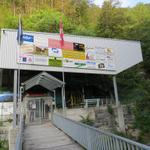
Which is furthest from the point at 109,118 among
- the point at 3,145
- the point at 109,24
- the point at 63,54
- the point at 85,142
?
the point at 109,24

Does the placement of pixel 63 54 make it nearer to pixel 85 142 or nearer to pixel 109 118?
pixel 109 118

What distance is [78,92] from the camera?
996 inches

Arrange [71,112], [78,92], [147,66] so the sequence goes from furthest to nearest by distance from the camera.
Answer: [147,66]
[78,92]
[71,112]

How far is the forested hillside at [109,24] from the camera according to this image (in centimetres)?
2231

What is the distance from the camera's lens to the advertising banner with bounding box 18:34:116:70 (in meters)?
17.6

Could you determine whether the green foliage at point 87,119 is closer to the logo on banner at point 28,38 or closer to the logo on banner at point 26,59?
the logo on banner at point 26,59

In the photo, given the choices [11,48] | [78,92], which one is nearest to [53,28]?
[78,92]

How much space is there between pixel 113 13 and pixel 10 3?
19787 mm

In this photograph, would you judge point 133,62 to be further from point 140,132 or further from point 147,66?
point 147,66

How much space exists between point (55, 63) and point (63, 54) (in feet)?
3.54

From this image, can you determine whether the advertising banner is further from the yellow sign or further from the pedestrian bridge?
the pedestrian bridge

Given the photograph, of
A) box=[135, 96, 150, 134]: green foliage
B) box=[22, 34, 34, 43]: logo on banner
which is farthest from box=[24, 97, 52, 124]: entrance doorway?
box=[135, 96, 150, 134]: green foliage

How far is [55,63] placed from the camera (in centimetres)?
1836

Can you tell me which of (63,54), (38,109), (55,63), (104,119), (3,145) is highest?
(63,54)
